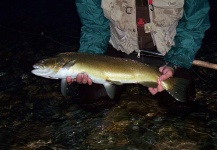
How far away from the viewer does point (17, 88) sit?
5.12 meters

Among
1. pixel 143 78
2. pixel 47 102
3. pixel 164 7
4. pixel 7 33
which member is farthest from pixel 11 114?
pixel 7 33

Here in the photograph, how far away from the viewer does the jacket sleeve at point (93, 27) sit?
4.19m

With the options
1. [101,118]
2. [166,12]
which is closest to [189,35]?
[166,12]

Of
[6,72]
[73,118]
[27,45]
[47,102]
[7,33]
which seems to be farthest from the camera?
[7,33]

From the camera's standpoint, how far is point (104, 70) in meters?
3.52

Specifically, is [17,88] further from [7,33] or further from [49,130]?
[7,33]

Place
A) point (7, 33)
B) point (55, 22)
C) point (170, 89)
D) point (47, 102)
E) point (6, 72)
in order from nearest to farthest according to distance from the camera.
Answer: point (170, 89)
point (47, 102)
point (6, 72)
point (7, 33)
point (55, 22)

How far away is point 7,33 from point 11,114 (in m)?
4.98

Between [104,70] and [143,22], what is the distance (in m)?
0.92

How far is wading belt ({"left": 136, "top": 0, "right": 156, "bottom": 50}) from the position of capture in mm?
3855

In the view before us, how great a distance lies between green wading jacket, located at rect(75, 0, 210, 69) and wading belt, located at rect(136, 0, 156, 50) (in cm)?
32

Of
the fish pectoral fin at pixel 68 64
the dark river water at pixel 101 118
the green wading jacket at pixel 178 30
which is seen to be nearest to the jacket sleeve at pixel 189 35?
the green wading jacket at pixel 178 30

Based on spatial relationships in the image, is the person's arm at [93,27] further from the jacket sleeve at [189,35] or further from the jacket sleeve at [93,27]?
the jacket sleeve at [189,35]

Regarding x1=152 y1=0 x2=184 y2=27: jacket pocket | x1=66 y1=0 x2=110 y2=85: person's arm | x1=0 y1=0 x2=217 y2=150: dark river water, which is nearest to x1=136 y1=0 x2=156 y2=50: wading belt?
x1=152 y1=0 x2=184 y2=27: jacket pocket
